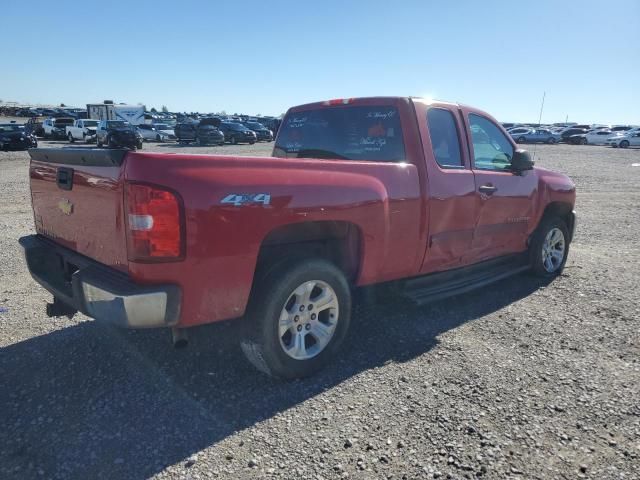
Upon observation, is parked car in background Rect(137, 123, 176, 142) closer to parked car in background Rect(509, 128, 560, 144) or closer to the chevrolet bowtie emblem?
parked car in background Rect(509, 128, 560, 144)

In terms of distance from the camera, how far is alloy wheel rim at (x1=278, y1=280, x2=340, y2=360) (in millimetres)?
3205

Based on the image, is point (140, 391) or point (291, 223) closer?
point (291, 223)

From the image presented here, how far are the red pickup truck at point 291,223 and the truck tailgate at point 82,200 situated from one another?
0.01m

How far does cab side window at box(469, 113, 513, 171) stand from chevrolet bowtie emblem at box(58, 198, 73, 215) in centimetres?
335

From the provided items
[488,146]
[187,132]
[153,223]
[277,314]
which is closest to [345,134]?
[488,146]

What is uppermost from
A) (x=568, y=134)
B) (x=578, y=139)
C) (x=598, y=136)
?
(x=568, y=134)

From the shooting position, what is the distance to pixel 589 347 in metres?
3.89

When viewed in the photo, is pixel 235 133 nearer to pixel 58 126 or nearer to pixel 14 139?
pixel 58 126

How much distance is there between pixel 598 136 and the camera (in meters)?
45.1

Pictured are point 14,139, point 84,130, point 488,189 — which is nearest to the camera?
point 488,189

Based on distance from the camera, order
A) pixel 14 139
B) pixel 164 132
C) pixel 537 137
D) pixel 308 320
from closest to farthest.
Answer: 1. pixel 308 320
2. pixel 14 139
3. pixel 164 132
4. pixel 537 137

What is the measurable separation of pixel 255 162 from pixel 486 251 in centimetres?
285

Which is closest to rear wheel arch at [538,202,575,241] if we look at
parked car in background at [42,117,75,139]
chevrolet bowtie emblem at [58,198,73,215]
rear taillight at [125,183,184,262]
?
rear taillight at [125,183,184,262]

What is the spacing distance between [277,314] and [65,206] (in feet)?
5.25
